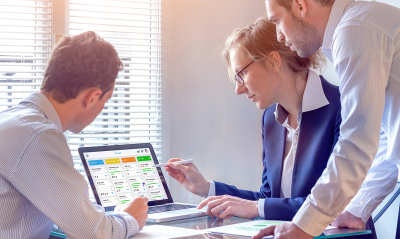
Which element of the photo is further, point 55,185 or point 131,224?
point 131,224

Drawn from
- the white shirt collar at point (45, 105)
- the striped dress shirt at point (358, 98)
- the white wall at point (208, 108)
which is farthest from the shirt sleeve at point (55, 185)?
the white wall at point (208, 108)

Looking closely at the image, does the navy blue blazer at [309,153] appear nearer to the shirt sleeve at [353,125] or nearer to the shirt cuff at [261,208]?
the shirt cuff at [261,208]

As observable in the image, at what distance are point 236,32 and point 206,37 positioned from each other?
3.11 ft

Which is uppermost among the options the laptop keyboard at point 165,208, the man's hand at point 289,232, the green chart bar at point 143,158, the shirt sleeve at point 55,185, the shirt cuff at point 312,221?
the shirt sleeve at point 55,185

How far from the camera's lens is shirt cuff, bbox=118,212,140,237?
1.17m

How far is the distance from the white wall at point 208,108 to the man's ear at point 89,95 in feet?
5.20

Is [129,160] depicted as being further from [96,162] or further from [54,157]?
[54,157]

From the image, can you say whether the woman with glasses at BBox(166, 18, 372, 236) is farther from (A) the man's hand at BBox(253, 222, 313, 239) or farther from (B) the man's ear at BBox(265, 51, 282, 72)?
(A) the man's hand at BBox(253, 222, 313, 239)

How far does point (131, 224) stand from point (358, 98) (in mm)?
767

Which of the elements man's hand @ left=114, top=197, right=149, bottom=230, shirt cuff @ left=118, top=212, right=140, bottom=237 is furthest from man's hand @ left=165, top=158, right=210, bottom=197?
shirt cuff @ left=118, top=212, right=140, bottom=237

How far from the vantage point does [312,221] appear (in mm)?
1048

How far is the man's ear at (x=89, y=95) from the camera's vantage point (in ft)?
3.88

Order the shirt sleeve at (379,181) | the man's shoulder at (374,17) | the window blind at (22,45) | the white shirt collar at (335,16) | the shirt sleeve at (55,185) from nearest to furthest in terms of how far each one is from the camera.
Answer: the shirt sleeve at (55,185)
the man's shoulder at (374,17)
the white shirt collar at (335,16)
the shirt sleeve at (379,181)
the window blind at (22,45)

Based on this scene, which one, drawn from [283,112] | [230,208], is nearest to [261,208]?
[230,208]
